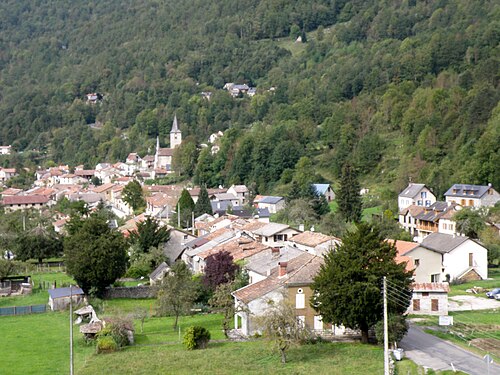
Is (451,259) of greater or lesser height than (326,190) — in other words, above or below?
below

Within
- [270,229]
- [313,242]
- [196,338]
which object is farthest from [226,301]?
[270,229]

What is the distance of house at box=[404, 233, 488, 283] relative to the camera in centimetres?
4228

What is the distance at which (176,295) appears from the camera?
117 ft

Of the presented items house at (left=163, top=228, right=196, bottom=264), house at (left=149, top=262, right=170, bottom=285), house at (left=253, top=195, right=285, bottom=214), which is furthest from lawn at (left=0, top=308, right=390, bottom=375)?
house at (left=253, top=195, right=285, bottom=214)

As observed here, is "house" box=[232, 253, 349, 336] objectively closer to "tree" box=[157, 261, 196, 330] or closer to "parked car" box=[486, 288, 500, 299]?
"tree" box=[157, 261, 196, 330]

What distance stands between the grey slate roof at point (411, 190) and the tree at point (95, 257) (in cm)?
3178

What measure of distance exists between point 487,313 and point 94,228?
71.4ft

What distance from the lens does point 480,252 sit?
4500 cm

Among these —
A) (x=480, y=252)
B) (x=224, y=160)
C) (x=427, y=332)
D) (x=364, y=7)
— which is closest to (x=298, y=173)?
(x=224, y=160)

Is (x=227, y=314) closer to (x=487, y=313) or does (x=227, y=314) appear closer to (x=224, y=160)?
(x=487, y=313)

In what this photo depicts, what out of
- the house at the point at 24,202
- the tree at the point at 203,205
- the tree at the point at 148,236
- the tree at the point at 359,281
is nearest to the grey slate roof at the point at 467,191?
the tree at the point at 203,205

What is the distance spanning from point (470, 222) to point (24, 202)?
58.3m

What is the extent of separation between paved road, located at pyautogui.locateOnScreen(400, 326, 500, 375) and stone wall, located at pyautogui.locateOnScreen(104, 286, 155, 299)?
17.6 metres

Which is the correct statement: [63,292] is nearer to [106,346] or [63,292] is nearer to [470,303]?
[106,346]
